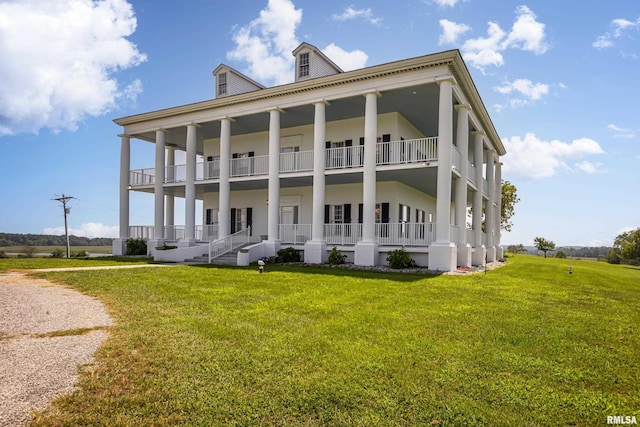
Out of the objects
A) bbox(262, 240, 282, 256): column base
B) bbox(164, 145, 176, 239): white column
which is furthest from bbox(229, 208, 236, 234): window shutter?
bbox(262, 240, 282, 256): column base

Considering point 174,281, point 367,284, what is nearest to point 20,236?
point 174,281

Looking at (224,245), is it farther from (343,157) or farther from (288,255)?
(343,157)

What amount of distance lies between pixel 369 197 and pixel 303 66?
28.9 ft

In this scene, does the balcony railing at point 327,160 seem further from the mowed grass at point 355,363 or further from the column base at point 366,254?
the mowed grass at point 355,363

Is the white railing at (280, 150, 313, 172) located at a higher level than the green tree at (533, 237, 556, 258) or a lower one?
higher

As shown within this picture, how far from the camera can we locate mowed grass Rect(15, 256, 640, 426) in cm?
371

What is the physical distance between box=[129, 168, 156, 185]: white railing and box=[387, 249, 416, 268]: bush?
17866 millimetres

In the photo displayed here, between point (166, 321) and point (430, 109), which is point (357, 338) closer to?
point (166, 321)

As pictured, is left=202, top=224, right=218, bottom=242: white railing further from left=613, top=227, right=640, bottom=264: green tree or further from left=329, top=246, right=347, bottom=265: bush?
left=613, top=227, right=640, bottom=264: green tree

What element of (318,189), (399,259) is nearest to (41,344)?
(399,259)

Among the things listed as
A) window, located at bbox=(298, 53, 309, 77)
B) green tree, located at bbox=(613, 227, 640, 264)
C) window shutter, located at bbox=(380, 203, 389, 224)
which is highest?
window, located at bbox=(298, 53, 309, 77)

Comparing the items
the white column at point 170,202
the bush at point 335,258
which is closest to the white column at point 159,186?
the white column at point 170,202

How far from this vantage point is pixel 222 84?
24.4 m

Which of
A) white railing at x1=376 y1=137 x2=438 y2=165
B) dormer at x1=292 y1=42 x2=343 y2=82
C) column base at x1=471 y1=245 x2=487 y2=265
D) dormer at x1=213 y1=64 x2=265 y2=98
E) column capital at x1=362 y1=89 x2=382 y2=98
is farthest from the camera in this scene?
dormer at x1=213 y1=64 x2=265 y2=98
